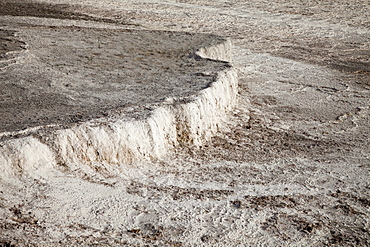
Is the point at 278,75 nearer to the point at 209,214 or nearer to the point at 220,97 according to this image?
the point at 220,97

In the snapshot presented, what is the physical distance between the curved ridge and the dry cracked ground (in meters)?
0.08

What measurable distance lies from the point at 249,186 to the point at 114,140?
0.84 metres

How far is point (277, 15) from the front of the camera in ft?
25.7

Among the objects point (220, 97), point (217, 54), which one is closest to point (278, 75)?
point (217, 54)

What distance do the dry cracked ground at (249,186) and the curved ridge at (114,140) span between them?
8 centimetres

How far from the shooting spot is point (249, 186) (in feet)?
9.42

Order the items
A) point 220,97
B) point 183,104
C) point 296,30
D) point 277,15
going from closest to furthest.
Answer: point 183,104, point 220,97, point 296,30, point 277,15

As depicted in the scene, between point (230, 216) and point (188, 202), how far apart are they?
A: 24 centimetres

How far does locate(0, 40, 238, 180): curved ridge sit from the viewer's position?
258 cm

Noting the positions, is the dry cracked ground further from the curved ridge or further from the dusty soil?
the dusty soil

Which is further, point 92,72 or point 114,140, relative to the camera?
point 92,72

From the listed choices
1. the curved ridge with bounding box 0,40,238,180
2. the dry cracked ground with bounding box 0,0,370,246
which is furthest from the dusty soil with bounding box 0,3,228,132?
the dry cracked ground with bounding box 0,0,370,246

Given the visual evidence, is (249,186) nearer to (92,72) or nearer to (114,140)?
(114,140)

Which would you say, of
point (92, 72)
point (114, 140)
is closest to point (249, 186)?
point (114, 140)
